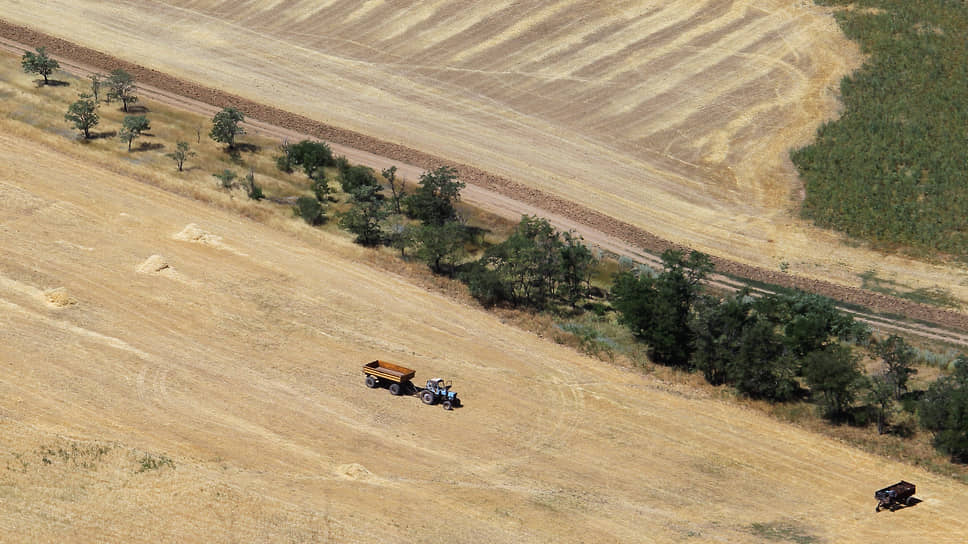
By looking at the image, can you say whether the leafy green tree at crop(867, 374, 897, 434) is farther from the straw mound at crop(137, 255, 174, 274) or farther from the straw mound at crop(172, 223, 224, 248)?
the straw mound at crop(137, 255, 174, 274)

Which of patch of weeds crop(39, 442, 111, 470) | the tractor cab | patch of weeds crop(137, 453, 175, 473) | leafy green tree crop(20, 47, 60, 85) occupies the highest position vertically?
leafy green tree crop(20, 47, 60, 85)

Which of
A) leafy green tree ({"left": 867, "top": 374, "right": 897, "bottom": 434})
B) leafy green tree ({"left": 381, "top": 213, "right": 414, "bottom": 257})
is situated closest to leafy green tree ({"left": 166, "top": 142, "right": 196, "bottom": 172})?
leafy green tree ({"left": 381, "top": 213, "right": 414, "bottom": 257})

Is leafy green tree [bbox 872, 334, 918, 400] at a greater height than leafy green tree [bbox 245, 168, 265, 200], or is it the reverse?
leafy green tree [bbox 872, 334, 918, 400]

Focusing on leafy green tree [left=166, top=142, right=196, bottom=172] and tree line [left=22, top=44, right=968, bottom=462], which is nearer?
tree line [left=22, top=44, right=968, bottom=462]

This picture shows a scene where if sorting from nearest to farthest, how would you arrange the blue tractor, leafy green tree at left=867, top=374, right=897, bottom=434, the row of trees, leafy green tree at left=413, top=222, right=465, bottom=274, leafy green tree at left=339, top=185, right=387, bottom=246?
the blue tractor < leafy green tree at left=867, top=374, right=897, bottom=434 < the row of trees < leafy green tree at left=413, top=222, right=465, bottom=274 < leafy green tree at left=339, top=185, right=387, bottom=246

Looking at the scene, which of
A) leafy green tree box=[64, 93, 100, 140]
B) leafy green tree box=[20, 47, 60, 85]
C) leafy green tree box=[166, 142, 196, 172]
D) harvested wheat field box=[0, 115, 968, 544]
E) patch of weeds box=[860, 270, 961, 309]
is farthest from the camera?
leafy green tree box=[20, 47, 60, 85]

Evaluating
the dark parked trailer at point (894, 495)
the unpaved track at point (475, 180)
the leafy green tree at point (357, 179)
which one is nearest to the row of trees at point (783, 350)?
the dark parked trailer at point (894, 495)

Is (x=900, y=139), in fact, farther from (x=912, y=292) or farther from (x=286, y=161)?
(x=286, y=161)
